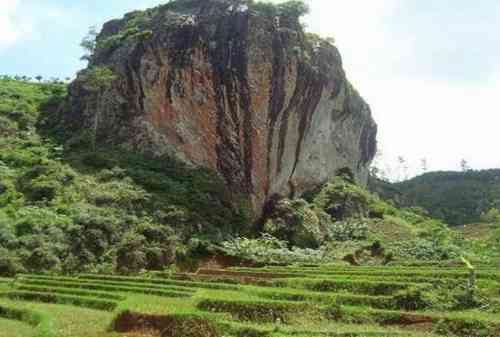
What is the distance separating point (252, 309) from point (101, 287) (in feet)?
27.0

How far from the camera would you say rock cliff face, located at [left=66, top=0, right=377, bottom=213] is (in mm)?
42688

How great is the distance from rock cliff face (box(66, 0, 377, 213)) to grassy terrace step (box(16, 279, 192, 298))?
768 inches

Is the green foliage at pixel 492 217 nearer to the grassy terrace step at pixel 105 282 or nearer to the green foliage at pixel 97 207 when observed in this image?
the green foliage at pixel 97 207

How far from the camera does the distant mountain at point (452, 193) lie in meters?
77.6

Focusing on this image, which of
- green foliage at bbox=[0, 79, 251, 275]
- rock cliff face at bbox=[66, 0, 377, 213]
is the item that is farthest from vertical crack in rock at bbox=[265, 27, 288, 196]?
green foliage at bbox=[0, 79, 251, 275]

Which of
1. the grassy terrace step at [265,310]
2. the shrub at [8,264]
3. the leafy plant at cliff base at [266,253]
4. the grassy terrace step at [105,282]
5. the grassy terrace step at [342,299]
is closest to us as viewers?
the grassy terrace step at [265,310]

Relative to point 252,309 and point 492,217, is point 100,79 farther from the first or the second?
point 492,217

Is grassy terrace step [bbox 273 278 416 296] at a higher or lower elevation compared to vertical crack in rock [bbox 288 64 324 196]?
lower

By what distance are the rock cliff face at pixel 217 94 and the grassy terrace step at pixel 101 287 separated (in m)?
19.5

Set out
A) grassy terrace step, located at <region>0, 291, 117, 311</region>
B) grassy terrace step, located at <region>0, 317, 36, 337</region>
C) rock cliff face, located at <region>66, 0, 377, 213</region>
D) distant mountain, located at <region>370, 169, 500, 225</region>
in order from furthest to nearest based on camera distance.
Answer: distant mountain, located at <region>370, 169, 500, 225</region>, rock cliff face, located at <region>66, 0, 377, 213</region>, grassy terrace step, located at <region>0, 291, 117, 311</region>, grassy terrace step, located at <region>0, 317, 36, 337</region>

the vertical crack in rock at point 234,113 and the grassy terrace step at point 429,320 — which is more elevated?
the vertical crack in rock at point 234,113

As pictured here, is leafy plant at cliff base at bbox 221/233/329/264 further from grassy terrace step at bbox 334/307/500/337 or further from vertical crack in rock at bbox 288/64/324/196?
grassy terrace step at bbox 334/307/500/337

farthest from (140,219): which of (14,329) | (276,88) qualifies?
(14,329)

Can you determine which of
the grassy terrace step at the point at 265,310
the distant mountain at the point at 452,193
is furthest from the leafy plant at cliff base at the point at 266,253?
the distant mountain at the point at 452,193
